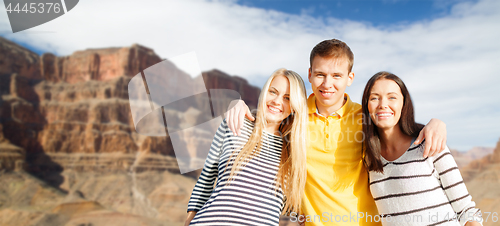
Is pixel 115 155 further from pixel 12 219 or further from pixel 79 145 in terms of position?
pixel 12 219

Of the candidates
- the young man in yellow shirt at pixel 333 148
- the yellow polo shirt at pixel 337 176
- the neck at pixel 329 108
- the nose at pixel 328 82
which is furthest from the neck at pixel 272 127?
the nose at pixel 328 82

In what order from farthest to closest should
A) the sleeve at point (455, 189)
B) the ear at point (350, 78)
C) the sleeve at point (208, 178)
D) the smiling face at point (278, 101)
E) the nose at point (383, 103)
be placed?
1. the ear at point (350, 78)
2. the smiling face at point (278, 101)
3. the sleeve at point (208, 178)
4. the nose at point (383, 103)
5. the sleeve at point (455, 189)

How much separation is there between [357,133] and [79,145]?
1261 inches

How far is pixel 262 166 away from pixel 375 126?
98cm

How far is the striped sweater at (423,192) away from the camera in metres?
2.16

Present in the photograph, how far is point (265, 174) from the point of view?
242cm

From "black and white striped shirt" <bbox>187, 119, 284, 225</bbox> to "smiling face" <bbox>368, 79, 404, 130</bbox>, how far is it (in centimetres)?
81

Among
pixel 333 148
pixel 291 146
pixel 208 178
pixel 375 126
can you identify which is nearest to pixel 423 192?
pixel 375 126

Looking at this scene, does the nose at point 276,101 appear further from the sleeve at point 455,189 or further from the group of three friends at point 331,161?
the sleeve at point 455,189

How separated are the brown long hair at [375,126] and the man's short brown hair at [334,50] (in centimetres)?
30

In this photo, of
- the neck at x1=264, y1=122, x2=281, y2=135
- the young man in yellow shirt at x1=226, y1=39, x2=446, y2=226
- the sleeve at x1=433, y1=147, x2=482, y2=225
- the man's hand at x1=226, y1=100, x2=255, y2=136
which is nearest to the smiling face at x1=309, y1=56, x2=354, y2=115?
the young man in yellow shirt at x1=226, y1=39, x2=446, y2=226

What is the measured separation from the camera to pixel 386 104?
2371 mm

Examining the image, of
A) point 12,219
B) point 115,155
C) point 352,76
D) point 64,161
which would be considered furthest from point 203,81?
point 352,76

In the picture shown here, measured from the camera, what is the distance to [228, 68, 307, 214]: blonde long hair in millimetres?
2422
